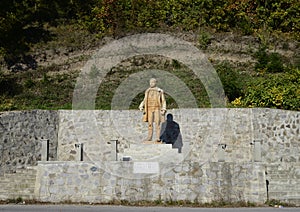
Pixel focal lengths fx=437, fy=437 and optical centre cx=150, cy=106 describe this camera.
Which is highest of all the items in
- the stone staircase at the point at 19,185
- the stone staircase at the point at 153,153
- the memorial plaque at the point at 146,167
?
the stone staircase at the point at 153,153

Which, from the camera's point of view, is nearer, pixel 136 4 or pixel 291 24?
pixel 291 24

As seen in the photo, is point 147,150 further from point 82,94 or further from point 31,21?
point 31,21

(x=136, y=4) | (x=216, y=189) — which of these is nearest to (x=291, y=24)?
(x=136, y=4)

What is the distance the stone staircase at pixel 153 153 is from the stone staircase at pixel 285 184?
290 centimetres

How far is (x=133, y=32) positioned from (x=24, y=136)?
20214 millimetres

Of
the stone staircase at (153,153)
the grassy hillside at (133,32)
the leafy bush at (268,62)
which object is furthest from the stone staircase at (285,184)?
the leafy bush at (268,62)


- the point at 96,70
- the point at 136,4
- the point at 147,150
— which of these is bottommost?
the point at 147,150

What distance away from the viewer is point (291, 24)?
34750 millimetres

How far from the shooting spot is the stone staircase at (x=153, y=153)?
44.8ft

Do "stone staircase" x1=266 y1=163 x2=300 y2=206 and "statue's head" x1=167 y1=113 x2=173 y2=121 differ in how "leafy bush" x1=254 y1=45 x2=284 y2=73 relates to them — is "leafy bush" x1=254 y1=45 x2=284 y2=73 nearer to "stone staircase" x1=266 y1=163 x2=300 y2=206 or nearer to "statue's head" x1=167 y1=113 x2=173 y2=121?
"statue's head" x1=167 y1=113 x2=173 y2=121

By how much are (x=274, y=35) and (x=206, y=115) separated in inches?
741

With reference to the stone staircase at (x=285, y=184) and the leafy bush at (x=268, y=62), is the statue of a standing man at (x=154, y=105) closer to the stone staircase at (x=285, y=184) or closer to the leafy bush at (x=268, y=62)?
the stone staircase at (x=285, y=184)

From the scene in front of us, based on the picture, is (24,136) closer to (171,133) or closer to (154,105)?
(154,105)

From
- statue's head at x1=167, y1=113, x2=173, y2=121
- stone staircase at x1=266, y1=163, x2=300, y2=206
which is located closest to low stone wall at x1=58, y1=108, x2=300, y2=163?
statue's head at x1=167, y1=113, x2=173, y2=121
